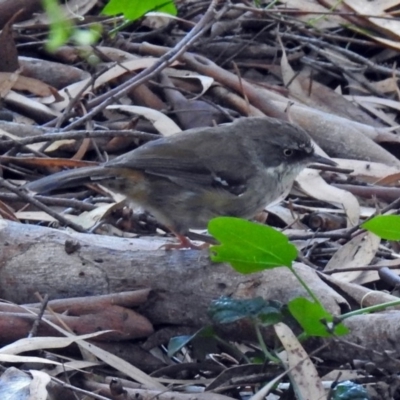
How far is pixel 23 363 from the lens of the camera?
3.58m

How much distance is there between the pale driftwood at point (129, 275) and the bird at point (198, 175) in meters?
0.55

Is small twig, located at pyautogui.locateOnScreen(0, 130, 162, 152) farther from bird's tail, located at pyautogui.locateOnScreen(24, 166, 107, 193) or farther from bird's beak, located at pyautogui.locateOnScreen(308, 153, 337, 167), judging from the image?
bird's beak, located at pyautogui.locateOnScreen(308, 153, 337, 167)

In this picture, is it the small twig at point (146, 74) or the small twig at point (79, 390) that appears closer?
the small twig at point (79, 390)

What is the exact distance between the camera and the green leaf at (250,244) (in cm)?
311

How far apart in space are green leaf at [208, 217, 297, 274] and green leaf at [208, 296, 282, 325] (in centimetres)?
20

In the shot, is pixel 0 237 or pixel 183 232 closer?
pixel 0 237

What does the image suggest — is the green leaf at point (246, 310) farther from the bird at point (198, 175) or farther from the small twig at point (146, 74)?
the small twig at point (146, 74)

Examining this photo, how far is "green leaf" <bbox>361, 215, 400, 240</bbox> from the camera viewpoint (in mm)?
3098

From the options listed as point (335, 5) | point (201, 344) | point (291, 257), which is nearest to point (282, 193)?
point (201, 344)

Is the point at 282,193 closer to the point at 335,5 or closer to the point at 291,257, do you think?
the point at 291,257

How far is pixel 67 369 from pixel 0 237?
755 millimetres

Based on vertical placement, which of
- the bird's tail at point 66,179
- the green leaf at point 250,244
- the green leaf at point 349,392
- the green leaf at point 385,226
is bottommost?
the green leaf at point 349,392

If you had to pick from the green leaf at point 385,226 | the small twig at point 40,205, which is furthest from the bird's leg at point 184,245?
the green leaf at point 385,226

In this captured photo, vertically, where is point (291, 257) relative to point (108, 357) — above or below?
above
